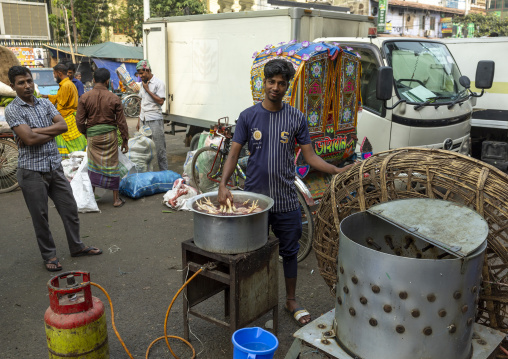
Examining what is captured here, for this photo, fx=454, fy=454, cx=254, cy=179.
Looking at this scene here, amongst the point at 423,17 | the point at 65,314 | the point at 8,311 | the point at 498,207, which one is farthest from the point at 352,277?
the point at 423,17

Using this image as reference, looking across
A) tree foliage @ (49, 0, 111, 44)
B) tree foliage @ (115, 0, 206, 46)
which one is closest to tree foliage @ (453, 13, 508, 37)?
tree foliage @ (115, 0, 206, 46)

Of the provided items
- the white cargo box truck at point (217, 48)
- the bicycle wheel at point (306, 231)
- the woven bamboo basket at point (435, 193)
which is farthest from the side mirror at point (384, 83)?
the woven bamboo basket at point (435, 193)

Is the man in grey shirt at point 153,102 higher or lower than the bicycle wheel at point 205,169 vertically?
higher

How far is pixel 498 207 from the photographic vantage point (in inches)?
87.2

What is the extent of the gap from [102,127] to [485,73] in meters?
5.26

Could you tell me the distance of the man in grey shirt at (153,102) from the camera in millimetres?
7562

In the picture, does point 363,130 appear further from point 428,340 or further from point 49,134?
point 428,340

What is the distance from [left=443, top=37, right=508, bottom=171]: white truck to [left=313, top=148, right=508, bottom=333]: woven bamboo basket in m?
5.75

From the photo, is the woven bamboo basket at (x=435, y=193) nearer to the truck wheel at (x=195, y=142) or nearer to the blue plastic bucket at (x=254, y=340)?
the blue plastic bucket at (x=254, y=340)

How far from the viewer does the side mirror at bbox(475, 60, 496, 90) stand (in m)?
6.05

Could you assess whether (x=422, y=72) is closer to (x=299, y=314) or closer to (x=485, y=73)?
(x=485, y=73)

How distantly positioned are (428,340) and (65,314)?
2055 mm

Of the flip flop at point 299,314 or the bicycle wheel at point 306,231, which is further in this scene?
the bicycle wheel at point 306,231

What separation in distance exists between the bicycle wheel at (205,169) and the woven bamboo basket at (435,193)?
371cm
